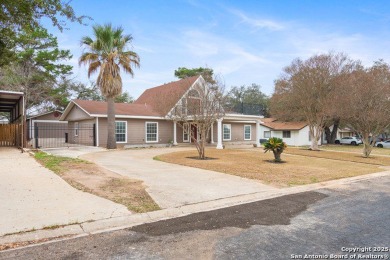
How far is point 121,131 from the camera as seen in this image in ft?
74.0

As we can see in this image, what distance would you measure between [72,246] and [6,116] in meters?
Answer: 46.7

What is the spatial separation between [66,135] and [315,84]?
990 inches

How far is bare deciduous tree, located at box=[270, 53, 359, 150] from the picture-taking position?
85.7ft

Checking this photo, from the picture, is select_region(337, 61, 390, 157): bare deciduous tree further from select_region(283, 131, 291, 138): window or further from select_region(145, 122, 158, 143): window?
select_region(283, 131, 291, 138): window

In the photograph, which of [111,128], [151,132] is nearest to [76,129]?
[111,128]

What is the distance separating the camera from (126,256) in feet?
11.5

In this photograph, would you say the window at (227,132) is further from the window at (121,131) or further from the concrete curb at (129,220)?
the concrete curb at (129,220)

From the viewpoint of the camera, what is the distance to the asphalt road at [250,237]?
3.59 meters

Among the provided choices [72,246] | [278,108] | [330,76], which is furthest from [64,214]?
[278,108]

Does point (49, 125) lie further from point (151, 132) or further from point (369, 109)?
point (369, 109)

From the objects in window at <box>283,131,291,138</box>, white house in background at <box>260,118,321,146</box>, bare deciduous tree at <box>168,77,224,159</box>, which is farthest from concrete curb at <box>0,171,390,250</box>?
window at <box>283,131,291,138</box>

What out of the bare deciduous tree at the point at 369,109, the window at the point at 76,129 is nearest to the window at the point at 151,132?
the window at the point at 76,129

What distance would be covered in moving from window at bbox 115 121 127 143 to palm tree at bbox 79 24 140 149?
295 centimetres

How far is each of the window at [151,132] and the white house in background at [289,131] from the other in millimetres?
20264
